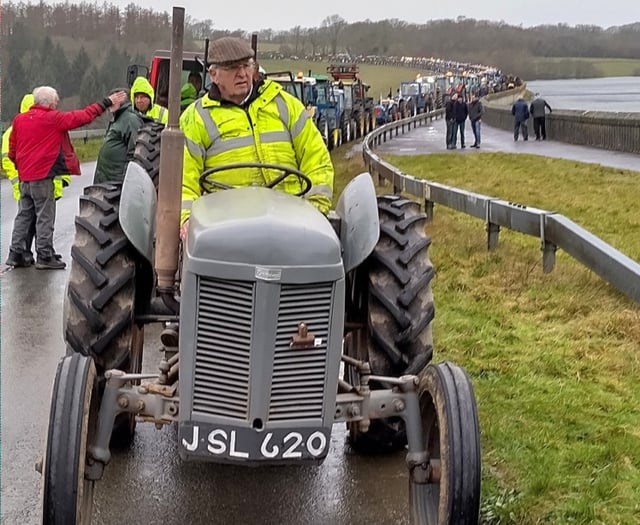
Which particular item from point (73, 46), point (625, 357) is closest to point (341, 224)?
point (625, 357)

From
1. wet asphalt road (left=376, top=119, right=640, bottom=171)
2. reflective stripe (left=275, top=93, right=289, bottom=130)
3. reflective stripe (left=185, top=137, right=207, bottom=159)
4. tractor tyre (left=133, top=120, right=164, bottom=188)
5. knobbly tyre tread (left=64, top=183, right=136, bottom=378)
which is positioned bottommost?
wet asphalt road (left=376, top=119, right=640, bottom=171)

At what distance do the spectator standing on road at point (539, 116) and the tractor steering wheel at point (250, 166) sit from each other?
29.2 m

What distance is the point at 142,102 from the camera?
457 inches

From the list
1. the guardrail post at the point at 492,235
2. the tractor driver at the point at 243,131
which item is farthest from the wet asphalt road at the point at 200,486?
the guardrail post at the point at 492,235

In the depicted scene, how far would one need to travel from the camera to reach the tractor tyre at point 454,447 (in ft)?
12.4

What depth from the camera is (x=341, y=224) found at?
5.07m

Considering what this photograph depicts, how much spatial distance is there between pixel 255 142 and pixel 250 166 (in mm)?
514

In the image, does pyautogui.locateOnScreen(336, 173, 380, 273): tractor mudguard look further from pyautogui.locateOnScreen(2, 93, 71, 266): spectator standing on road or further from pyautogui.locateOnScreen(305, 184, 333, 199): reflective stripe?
pyautogui.locateOnScreen(2, 93, 71, 266): spectator standing on road

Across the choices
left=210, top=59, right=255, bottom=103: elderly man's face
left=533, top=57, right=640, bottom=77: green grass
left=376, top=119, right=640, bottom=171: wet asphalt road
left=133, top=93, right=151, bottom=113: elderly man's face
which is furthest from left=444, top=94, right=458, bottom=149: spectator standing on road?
left=533, top=57, right=640, bottom=77: green grass

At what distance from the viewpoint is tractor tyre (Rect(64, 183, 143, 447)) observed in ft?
16.4

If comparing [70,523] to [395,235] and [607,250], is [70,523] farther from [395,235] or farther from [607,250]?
[607,250]

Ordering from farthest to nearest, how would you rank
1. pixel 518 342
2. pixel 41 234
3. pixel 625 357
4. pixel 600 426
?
pixel 41 234 < pixel 518 342 < pixel 625 357 < pixel 600 426

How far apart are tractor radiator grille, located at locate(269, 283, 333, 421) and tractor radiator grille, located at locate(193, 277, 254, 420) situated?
124mm

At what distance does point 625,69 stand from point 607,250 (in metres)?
203
